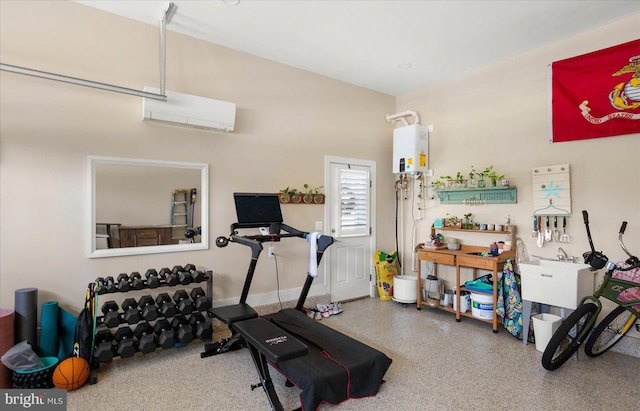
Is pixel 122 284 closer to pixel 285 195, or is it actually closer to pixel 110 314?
pixel 110 314

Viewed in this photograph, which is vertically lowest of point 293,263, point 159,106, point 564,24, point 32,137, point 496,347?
point 496,347

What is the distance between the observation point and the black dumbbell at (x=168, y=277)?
134 inches

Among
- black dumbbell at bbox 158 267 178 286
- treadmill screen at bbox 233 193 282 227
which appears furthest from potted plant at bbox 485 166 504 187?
black dumbbell at bbox 158 267 178 286

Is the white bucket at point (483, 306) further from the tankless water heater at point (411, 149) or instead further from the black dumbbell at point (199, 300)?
the black dumbbell at point (199, 300)

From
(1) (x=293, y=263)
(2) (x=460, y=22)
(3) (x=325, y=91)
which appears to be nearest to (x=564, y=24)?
(2) (x=460, y=22)

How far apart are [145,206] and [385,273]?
355cm

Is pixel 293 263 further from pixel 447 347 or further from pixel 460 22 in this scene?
pixel 460 22

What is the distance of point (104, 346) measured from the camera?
2.92 m

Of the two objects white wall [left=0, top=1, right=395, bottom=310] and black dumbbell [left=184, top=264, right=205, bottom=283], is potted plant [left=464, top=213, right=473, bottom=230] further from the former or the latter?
black dumbbell [left=184, top=264, right=205, bottom=283]

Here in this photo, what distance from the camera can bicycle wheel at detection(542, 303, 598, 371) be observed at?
294 centimetres

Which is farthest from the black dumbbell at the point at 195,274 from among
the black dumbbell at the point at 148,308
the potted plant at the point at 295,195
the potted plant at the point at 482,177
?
the potted plant at the point at 482,177

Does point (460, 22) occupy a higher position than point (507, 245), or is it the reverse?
point (460, 22)

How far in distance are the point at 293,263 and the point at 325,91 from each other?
2569mm

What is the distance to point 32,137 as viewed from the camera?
10.2 ft
